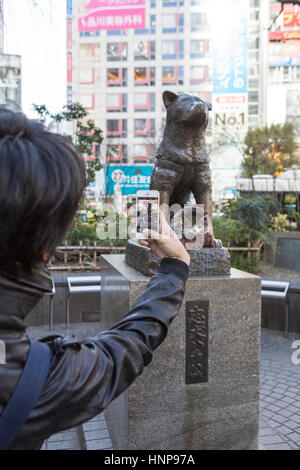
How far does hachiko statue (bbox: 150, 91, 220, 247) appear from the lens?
3072 mm

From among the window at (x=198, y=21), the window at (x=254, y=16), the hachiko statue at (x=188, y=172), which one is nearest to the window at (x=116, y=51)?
the window at (x=198, y=21)

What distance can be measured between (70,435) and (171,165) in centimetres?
237

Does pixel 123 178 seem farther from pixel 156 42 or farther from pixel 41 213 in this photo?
pixel 156 42

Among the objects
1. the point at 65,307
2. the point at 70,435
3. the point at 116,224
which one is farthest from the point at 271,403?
the point at 116,224

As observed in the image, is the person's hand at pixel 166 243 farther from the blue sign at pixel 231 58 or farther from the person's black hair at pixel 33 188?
the blue sign at pixel 231 58

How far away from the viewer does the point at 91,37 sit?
149 feet

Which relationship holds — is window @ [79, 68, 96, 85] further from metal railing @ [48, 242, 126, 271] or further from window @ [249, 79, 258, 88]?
metal railing @ [48, 242, 126, 271]

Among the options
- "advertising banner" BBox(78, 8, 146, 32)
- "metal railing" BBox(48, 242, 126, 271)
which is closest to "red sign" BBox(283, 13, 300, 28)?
"advertising banner" BBox(78, 8, 146, 32)

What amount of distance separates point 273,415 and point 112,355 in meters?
3.18

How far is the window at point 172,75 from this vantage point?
45.8m

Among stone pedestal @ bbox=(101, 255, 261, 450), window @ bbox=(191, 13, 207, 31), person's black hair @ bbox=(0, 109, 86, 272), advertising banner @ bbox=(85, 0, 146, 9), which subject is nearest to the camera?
person's black hair @ bbox=(0, 109, 86, 272)

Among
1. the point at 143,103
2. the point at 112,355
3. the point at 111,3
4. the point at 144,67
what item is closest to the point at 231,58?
the point at 111,3

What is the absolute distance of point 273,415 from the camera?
3.65 metres

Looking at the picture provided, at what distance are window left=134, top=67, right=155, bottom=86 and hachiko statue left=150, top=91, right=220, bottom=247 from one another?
151ft
